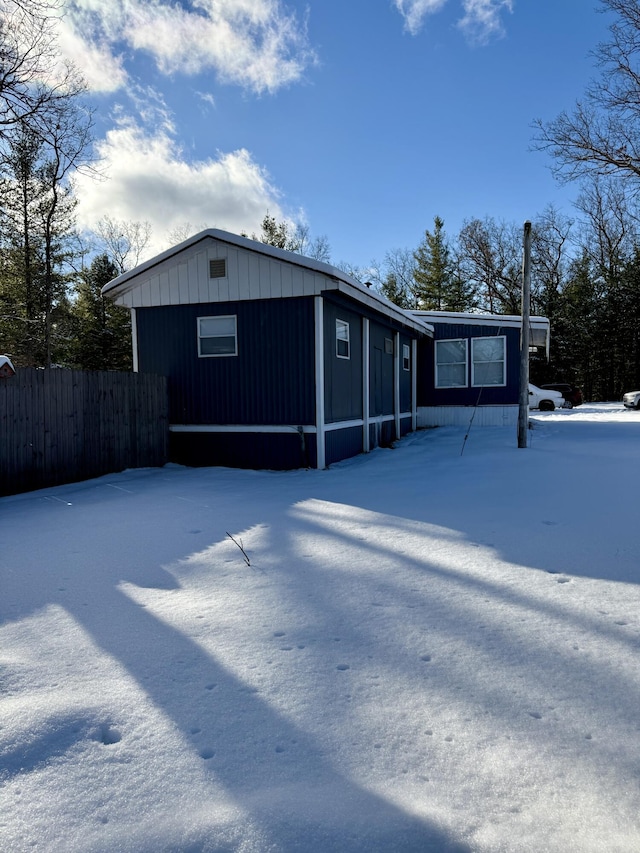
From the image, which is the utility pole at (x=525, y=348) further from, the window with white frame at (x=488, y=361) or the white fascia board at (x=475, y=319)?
the window with white frame at (x=488, y=361)

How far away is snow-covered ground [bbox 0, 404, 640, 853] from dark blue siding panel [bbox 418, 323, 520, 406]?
10922 mm

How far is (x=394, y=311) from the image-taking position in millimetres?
11852

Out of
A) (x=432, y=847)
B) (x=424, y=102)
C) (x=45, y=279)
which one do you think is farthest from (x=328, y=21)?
(x=45, y=279)

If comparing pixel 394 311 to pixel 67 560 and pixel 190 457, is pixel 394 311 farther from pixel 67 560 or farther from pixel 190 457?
pixel 67 560

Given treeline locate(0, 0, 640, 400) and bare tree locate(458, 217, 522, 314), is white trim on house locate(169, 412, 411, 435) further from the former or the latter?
bare tree locate(458, 217, 522, 314)

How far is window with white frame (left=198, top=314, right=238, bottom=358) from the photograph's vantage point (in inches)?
370

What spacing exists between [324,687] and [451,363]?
47.7 ft

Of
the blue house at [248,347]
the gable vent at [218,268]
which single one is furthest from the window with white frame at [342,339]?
the gable vent at [218,268]

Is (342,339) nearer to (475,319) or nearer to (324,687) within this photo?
(475,319)

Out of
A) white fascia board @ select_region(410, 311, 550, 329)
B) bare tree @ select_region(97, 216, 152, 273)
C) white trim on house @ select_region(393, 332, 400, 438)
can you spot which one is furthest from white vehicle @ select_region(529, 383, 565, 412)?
bare tree @ select_region(97, 216, 152, 273)

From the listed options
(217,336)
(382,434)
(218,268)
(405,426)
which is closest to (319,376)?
(217,336)

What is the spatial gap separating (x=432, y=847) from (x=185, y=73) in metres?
14.9

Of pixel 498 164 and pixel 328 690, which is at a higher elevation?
pixel 498 164

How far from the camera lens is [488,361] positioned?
15.7 metres
